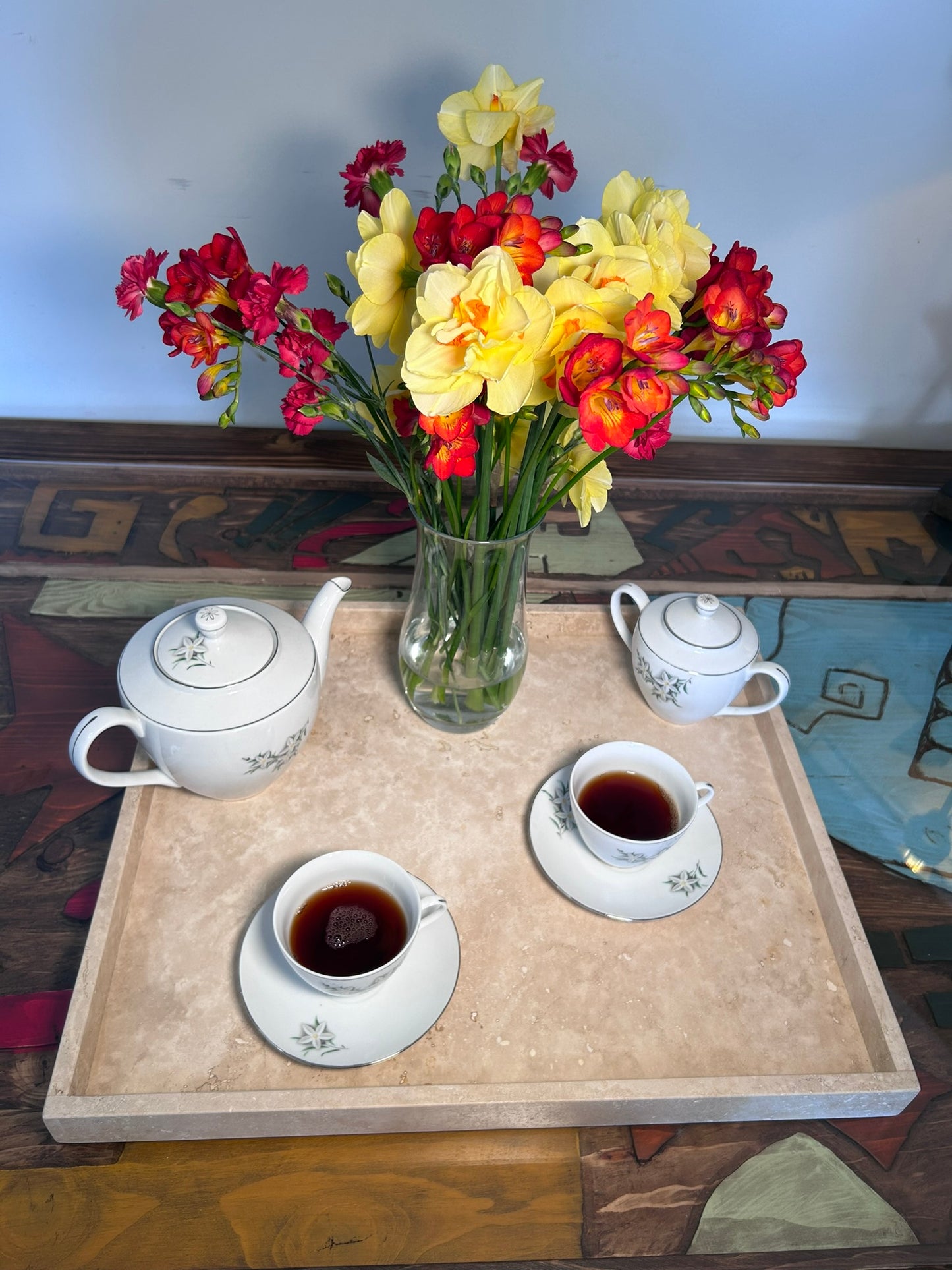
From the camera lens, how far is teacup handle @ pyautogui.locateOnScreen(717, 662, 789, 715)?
2.90ft

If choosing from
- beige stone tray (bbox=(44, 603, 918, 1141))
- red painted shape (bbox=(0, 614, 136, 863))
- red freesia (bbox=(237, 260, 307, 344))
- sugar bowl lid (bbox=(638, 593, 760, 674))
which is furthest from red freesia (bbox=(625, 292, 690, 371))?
red painted shape (bbox=(0, 614, 136, 863))

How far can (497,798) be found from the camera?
86cm

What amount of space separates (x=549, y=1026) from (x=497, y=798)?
22 cm

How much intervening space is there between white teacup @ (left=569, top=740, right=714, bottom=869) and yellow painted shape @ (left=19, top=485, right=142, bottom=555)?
76cm

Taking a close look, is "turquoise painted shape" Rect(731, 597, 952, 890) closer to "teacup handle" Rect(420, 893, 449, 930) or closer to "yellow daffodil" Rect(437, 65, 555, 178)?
"teacup handle" Rect(420, 893, 449, 930)

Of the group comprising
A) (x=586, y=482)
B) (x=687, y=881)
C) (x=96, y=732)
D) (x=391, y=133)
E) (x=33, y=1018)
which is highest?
(x=391, y=133)

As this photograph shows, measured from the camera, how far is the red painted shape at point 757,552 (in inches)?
50.8

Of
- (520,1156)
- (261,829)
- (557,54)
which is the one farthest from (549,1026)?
(557,54)

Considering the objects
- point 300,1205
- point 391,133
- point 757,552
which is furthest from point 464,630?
point 391,133

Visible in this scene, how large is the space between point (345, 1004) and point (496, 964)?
0.13 metres

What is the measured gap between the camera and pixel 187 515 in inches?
51.3

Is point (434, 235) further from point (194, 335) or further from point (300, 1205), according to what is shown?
point (300, 1205)

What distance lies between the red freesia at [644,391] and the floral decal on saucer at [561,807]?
1.29ft

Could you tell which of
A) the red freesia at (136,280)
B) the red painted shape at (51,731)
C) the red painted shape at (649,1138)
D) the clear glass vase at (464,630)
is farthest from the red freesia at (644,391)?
the red painted shape at (51,731)
